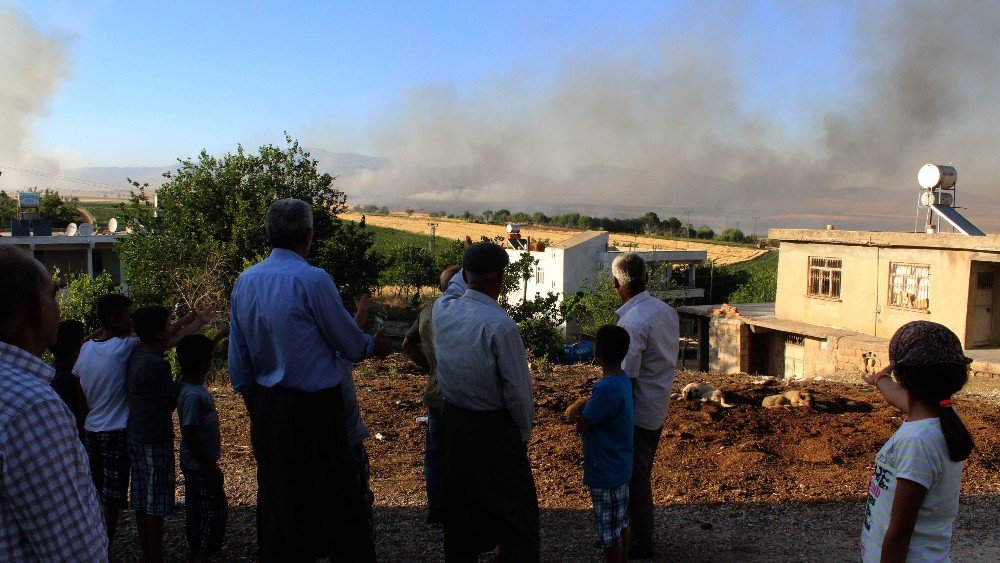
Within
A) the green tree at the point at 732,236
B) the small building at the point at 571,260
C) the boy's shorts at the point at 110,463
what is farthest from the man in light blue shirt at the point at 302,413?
the green tree at the point at 732,236

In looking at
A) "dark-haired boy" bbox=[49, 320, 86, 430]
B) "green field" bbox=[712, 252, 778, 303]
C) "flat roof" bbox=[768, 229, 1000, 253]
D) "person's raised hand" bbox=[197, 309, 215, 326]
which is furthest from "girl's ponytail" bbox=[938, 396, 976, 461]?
A: "green field" bbox=[712, 252, 778, 303]

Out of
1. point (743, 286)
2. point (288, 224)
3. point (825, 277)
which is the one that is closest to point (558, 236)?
point (743, 286)

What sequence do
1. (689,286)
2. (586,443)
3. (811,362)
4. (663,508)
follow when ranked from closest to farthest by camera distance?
(586,443) < (663,508) < (811,362) < (689,286)

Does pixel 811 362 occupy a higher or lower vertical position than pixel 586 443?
lower

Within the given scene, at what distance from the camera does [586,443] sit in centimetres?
399

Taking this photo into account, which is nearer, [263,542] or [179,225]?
[263,542]

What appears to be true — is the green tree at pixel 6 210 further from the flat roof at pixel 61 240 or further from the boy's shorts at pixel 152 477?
the boy's shorts at pixel 152 477

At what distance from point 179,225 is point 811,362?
25797mm

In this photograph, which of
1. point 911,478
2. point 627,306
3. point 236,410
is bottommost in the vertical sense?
point 236,410

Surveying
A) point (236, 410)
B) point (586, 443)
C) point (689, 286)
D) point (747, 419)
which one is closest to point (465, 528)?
point (586, 443)

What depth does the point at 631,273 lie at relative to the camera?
4418 mm

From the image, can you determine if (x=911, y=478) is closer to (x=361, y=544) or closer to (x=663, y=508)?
(x=361, y=544)

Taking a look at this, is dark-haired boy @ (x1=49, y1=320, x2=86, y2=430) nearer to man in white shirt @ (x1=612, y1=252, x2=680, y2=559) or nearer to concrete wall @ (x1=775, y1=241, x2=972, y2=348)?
man in white shirt @ (x1=612, y1=252, x2=680, y2=559)

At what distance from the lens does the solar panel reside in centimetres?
2131
